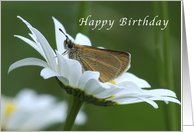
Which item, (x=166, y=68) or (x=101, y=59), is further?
(x=166, y=68)

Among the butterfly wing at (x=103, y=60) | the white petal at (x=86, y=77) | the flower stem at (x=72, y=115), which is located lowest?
the flower stem at (x=72, y=115)

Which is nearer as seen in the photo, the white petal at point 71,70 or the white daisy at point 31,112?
the white petal at point 71,70

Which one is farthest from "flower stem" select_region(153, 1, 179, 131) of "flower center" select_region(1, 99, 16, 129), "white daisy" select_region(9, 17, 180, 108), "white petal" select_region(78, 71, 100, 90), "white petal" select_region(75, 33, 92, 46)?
"flower center" select_region(1, 99, 16, 129)

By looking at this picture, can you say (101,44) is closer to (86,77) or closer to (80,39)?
(80,39)

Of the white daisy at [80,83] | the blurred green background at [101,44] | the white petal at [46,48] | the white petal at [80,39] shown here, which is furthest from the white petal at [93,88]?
the blurred green background at [101,44]

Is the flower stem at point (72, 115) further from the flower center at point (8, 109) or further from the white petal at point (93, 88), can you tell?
the flower center at point (8, 109)

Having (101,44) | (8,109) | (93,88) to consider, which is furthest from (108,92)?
(101,44)

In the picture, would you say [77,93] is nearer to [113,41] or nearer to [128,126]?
[128,126]
